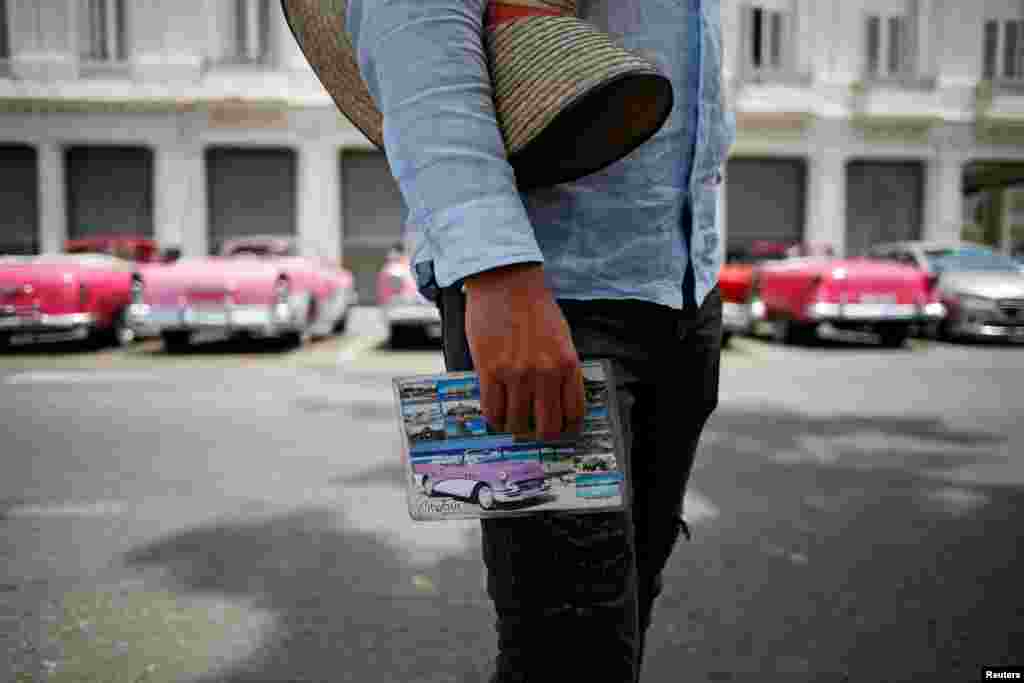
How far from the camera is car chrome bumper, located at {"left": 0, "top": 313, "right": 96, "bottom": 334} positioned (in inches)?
335

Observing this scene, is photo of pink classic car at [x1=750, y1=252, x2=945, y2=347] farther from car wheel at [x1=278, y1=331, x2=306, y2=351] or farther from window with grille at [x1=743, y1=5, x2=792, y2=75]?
window with grille at [x1=743, y1=5, x2=792, y2=75]

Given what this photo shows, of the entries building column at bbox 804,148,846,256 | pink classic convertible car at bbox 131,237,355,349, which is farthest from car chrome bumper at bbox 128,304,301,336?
building column at bbox 804,148,846,256

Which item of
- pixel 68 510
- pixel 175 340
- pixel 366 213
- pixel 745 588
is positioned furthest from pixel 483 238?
pixel 366 213

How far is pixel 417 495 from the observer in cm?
103

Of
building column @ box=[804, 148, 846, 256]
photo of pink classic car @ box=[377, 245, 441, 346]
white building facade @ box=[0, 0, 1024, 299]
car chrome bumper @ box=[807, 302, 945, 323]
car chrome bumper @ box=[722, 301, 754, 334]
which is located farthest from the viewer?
building column @ box=[804, 148, 846, 256]

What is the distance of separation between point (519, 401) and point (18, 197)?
21592 millimetres

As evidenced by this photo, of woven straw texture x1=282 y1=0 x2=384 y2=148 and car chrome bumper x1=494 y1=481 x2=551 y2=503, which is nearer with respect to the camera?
car chrome bumper x1=494 y1=481 x2=551 y2=503

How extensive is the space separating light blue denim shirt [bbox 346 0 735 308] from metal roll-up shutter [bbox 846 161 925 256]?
2144cm

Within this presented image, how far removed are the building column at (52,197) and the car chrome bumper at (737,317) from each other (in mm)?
14915

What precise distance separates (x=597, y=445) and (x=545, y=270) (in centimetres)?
24

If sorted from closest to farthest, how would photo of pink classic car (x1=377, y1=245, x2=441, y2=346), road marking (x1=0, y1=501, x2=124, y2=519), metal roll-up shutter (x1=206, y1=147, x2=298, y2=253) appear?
road marking (x1=0, y1=501, x2=124, y2=519) < photo of pink classic car (x1=377, y1=245, x2=441, y2=346) < metal roll-up shutter (x1=206, y1=147, x2=298, y2=253)

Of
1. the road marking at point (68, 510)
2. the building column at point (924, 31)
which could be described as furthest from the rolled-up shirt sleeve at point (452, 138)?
the building column at point (924, 31)

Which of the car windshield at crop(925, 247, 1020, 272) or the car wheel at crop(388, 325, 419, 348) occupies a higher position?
the car windshield at crop(925, 247, 1020, 272)

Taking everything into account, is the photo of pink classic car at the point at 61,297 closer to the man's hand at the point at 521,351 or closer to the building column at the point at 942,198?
the man's hand at the point at 521,351
